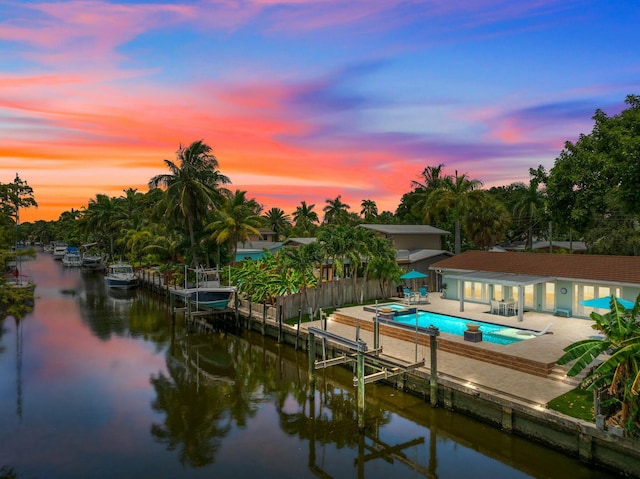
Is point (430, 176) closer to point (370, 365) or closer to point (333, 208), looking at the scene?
point (333, 208)

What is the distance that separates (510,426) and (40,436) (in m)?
17.4

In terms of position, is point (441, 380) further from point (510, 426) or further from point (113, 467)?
point (113, 467)

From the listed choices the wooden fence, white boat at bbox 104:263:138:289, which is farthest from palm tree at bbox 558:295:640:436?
white boat at bbox 104:263:138:289

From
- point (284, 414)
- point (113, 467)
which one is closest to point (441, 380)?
point (284, 414)

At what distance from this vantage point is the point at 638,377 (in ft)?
39.6

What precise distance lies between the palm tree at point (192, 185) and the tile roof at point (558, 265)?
25.6 metres

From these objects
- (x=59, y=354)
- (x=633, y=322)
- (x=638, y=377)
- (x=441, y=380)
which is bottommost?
(x=59, y=354)

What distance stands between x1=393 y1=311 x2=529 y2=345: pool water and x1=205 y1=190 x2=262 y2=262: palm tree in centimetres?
2118

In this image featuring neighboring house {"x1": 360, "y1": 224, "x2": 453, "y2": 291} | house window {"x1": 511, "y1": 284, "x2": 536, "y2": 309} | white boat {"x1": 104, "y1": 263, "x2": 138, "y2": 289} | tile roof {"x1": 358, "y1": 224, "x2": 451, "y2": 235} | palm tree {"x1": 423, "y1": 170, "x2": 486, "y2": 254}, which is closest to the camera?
house window {"x1": 511, "y1": 284, "x2": 536, "y2": 309}

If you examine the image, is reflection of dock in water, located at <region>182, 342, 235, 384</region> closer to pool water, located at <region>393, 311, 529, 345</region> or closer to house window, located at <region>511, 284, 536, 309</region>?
pool water, located at <region>393, 311, 529, 345</region>

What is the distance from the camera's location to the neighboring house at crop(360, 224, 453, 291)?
136ft

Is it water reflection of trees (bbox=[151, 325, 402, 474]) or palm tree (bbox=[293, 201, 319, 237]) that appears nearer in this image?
water reflection of trees (bbox=[151, 325, 402, 474])

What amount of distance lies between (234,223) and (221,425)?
28.6 metres

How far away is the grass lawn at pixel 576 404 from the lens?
567 inches
